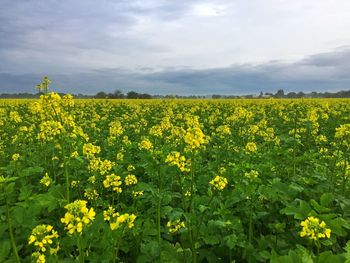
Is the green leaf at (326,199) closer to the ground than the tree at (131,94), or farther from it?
closer to the ground

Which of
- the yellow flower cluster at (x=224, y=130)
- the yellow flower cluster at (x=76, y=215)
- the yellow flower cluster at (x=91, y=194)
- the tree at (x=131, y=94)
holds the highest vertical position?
the tree at (x=131, y=94)

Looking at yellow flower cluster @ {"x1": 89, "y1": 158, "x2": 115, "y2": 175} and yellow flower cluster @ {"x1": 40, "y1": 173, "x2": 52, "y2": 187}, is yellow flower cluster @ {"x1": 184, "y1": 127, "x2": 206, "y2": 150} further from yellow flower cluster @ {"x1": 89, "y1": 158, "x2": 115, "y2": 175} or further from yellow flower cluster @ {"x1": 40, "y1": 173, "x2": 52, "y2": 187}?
yellow flower cluster @ {"x1": 40, "y1": 173, "x2": 52, "y2": 187}

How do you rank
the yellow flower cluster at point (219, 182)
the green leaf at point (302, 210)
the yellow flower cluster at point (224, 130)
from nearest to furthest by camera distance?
1. the green leaf at point (302, 210)
2. the yellow flower cluster at point (219, 182)
3. the yellow flower cluster at point (224, 130)

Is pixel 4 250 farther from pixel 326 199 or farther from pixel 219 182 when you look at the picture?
pixel 326 199

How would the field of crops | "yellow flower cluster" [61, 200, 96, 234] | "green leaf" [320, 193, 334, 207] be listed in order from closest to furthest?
"yellow flower cluster" [61, 200, 96, 234] < the field of crops < "green leaf" [320, 193, 334, 207]

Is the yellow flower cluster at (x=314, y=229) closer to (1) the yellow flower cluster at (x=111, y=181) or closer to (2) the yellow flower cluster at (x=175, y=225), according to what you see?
(2) the yellow flower cluster at (x=175, y=225)

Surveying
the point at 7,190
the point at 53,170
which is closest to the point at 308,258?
the point at 7,190

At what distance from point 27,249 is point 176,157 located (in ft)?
6.67

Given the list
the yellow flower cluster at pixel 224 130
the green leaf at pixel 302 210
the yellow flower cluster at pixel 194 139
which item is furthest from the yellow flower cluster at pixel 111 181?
the yellow flower cluster at pixel 224 130

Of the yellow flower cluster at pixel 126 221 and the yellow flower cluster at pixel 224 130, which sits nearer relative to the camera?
the yellow flower cluster at pixel 126 221

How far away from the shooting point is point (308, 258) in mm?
2338

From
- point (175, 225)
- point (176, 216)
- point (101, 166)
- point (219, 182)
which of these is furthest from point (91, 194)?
point (219, 182)

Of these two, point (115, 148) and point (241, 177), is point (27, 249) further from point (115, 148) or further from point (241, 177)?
point (115, 148)

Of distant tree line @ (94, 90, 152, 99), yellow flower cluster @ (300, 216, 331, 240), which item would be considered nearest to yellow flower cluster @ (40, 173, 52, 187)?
yellow flower cluster @ (300, 216, 331, 240)
